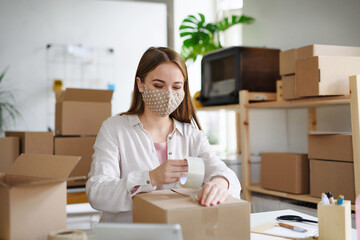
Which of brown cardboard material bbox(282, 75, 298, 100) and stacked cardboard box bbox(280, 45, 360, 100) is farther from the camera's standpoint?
brown cardboard material bbox(282, 75, 298, 100)

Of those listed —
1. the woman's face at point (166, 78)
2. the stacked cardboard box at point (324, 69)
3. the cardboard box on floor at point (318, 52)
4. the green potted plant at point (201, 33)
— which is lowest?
the woman's face at point (166, 78)

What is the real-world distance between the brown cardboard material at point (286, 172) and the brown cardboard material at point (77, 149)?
111cm

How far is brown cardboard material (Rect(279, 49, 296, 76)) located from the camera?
2127 mm

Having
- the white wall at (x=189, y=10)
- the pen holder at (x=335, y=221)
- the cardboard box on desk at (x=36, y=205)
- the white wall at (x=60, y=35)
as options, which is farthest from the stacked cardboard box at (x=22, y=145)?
the white wall at (x=189, y=10)

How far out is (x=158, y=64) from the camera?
1401 mm

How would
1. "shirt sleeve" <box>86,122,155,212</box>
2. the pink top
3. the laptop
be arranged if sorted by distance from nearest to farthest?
the laptop
"shirt sleeve" <box>86,122,155,212</box>
the pink top

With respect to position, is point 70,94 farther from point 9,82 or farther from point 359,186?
point 9,82

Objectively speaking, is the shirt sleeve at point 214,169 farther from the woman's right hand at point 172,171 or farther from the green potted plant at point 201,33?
the green potted plant at point 201,33

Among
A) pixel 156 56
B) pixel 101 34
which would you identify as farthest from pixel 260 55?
pixel 101 34

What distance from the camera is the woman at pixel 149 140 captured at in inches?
47.5

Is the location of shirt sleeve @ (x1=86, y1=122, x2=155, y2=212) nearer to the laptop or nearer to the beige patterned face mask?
the beige patterned face mask

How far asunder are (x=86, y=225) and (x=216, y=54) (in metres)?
1.57

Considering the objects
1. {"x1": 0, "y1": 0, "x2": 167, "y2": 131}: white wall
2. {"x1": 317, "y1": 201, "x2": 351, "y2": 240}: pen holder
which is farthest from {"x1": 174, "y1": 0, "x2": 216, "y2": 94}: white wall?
{"x1": 317, "y1": 201, "x2": 351, "y2": 240}: pen holder

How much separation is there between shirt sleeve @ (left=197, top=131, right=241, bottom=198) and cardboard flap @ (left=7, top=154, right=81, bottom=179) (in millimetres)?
555
